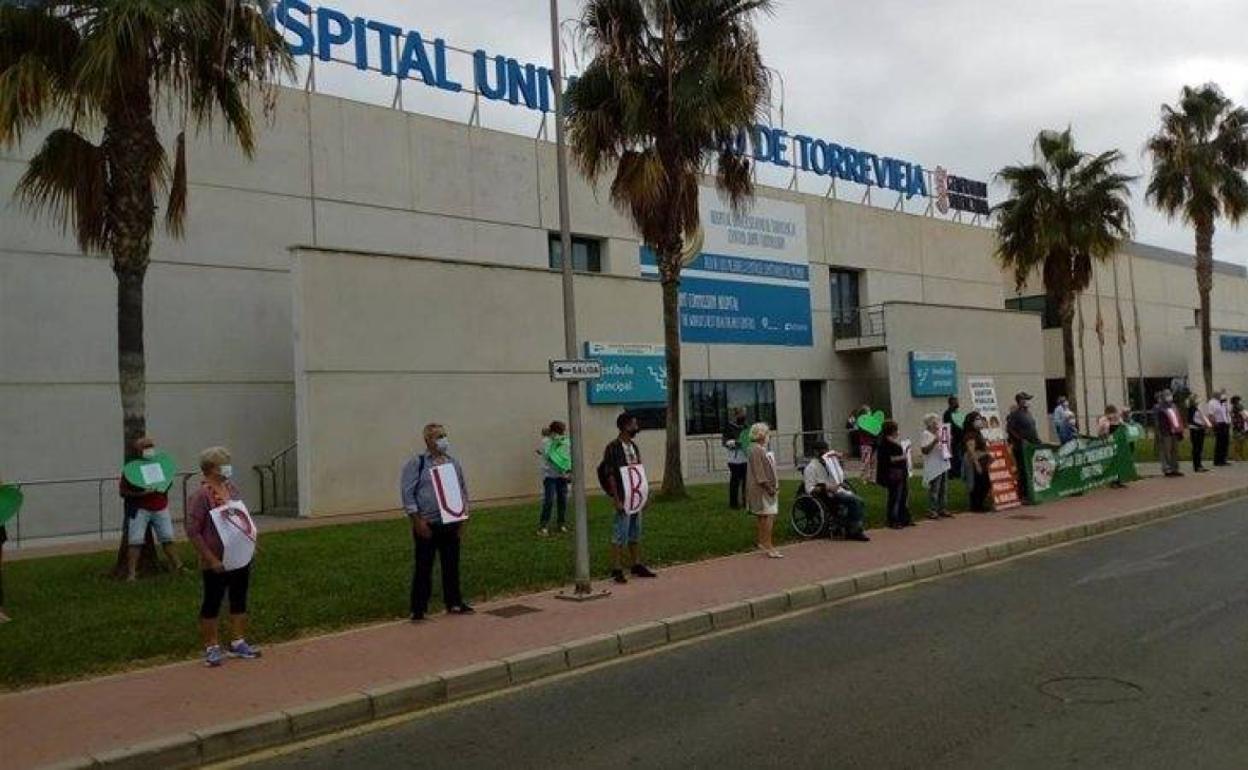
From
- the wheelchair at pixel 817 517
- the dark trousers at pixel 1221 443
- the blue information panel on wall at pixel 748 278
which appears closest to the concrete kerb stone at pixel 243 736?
the wheelchair at pixel 817 517

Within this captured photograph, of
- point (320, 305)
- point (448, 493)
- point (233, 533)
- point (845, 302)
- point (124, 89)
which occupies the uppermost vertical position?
point (124, 89)

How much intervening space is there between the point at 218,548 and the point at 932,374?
27850mm

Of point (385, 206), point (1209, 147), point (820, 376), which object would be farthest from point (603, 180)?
point (1209, 147)

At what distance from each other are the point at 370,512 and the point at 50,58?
9875mm

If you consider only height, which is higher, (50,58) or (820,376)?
(50,58)

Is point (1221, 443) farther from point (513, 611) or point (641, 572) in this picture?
point (513, 611)

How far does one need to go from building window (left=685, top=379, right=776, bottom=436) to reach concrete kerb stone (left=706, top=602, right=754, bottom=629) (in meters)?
18.5

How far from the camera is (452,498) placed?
9438 mm

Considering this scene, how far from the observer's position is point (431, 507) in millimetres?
9336

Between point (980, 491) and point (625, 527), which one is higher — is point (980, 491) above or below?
below

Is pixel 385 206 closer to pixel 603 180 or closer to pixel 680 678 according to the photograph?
pixel 603 180

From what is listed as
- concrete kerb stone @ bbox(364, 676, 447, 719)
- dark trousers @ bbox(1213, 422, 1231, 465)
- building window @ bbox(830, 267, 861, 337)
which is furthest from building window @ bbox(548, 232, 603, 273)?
concrete kerb stone @ bbox(364, 676, 447, 719)

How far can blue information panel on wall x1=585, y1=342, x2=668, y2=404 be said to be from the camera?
76.8ft

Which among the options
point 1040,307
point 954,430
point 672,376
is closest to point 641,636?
point 672,376
